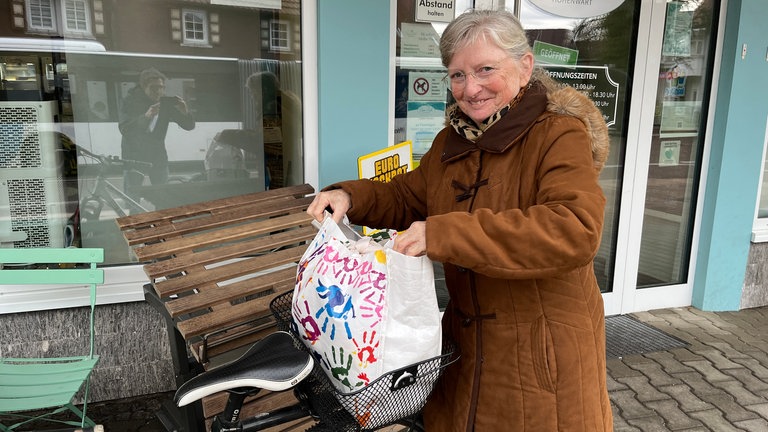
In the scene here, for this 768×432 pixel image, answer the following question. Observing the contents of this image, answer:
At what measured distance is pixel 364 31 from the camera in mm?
3436

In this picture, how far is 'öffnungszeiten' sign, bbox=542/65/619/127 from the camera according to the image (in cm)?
430

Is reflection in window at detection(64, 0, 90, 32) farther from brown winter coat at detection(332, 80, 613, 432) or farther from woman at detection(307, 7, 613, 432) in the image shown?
brown winter coat at detection(332, 80, 613, 432)

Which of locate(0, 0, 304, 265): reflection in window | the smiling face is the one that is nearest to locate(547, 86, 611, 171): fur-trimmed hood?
the smiling face

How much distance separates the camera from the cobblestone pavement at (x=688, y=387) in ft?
Result: 11.0

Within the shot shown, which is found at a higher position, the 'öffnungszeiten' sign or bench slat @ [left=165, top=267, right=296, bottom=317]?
the 'öffnungszeiten' sign

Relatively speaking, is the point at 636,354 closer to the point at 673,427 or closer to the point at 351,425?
the point at 673,427

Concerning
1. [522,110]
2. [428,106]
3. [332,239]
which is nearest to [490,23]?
[522,110]

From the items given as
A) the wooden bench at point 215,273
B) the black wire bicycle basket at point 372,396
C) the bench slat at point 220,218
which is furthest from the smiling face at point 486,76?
the bench slat at point 220,218

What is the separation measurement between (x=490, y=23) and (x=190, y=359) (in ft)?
6.15

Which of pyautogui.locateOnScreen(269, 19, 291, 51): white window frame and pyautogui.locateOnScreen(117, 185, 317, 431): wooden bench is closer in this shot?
pyautogui.locateOnScreen(117, 185, 317, 431): wooden bench

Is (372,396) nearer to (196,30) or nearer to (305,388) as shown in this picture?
(305,388)

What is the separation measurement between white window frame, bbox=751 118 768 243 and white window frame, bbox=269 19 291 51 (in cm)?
385

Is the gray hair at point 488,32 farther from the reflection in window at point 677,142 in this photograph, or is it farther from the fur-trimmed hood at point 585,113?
the reflection in window at point 677,142

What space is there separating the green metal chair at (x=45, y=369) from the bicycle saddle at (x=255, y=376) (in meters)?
1.59
